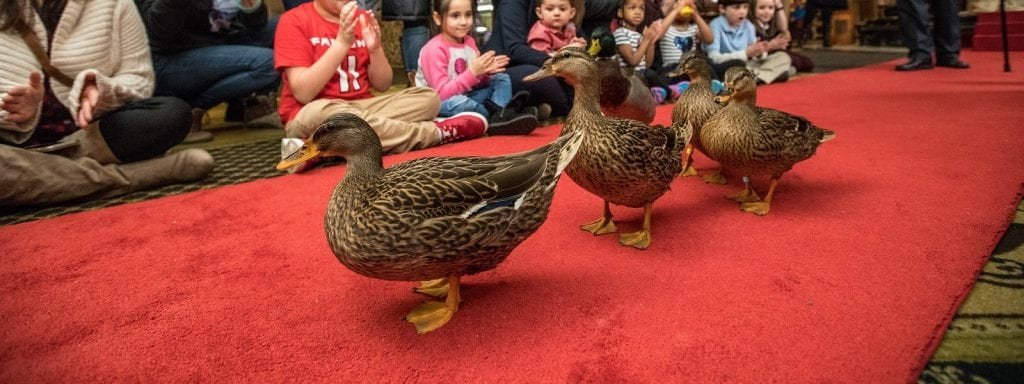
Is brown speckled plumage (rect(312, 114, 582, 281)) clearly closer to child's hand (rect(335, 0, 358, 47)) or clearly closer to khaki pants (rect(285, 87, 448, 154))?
child's hand (rect(335, 0, 358, 47))

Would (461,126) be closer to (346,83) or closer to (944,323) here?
(346,83)

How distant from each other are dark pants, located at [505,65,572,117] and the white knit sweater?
2173mm

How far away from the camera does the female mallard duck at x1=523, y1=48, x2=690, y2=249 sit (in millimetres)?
1645

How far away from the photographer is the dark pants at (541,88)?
13.0 ft

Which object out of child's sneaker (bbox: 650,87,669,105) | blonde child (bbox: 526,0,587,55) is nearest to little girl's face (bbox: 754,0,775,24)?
child's sneaker (bbox: 650,87,669,105)

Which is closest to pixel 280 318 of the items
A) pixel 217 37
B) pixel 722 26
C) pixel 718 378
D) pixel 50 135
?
pixel 718 378

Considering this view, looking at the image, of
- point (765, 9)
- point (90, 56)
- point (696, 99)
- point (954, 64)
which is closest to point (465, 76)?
point (696, 99)

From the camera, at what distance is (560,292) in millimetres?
1457

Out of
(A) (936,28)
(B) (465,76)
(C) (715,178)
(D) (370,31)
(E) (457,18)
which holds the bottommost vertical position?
(C) (715,178)

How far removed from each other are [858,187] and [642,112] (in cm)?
→ 131

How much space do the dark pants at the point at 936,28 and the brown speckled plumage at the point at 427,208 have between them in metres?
6.19

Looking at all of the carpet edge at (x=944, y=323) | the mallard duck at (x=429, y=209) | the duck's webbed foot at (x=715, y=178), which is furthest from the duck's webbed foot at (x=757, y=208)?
the mallard duck at (x=429, y=209)

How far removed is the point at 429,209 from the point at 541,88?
2926 mm

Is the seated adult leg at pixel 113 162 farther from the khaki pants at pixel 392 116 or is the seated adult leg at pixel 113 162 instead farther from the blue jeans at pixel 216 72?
the blue jeans at pixel 216 72
